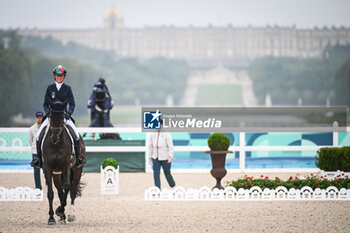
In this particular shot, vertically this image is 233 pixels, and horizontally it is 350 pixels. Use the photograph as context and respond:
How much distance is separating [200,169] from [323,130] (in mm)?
3585

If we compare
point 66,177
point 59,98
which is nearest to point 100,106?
point 66,177

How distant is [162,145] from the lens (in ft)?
47.0

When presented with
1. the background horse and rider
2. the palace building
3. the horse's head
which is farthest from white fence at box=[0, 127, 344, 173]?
the palace building

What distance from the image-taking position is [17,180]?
60.9 ft

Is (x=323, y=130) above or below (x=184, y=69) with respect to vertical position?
below

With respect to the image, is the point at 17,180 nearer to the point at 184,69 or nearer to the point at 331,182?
the point at 331,182

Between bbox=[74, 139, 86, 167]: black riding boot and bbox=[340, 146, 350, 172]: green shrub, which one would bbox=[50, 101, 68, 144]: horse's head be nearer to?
bbox=[74, 139, 86, 167]: black riding boot

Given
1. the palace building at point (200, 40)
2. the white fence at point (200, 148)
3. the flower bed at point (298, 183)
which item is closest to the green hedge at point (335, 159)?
the flower bed at point (298, 183)

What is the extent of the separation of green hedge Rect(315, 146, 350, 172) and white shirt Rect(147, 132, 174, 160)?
3.31m

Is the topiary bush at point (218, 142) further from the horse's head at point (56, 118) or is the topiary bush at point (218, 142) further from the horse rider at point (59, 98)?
the horse's head at point (56, 118)

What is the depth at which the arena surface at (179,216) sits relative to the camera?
10578 mm

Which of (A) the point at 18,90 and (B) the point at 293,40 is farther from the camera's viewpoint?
(B) the point at 293,40

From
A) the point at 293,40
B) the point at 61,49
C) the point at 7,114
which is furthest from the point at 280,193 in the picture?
the point at 293,40

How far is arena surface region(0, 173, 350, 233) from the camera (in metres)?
10.6
